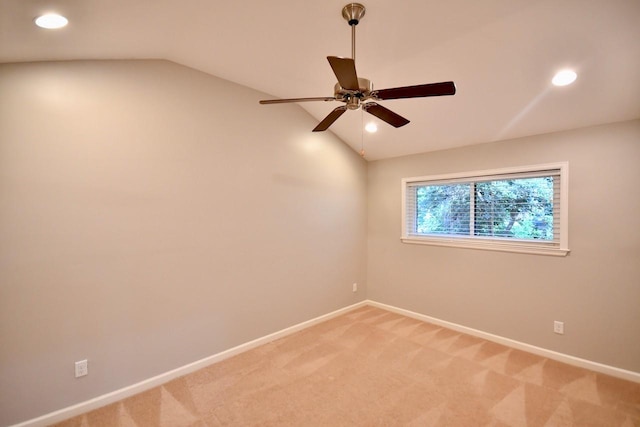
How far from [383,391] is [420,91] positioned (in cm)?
230

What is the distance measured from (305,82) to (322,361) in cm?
278

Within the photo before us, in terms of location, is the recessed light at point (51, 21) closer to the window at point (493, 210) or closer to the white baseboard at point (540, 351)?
the window at point (493, 210)

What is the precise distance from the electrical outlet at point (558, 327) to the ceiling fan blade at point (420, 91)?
2.74 m

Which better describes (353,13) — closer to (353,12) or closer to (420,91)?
(353,12)

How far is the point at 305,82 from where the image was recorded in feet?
9.34

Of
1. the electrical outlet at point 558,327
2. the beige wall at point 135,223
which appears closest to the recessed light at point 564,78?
the electrical outlet at point 558,327

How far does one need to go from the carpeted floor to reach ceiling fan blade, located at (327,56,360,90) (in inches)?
88.2

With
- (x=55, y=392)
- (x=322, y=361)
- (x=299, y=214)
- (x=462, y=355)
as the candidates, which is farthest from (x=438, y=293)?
(x=55, y=392)

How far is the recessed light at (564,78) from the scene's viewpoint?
7.17ft

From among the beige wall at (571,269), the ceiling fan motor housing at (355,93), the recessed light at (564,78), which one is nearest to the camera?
the ceiling fan motor housing at (355,93)

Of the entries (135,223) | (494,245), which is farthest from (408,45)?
(135,223)

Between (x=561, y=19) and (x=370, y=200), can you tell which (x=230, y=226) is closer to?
(x=370, y=200)

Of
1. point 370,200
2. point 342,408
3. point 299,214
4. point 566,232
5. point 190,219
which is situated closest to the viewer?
point 342,408

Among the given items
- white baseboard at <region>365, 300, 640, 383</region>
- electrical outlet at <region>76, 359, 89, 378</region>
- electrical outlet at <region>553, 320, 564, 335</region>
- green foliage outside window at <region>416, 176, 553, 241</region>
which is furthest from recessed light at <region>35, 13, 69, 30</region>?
electrical outlet at <region>553, 320, 564, 335</region>
